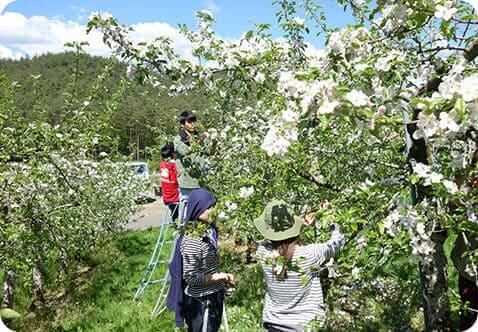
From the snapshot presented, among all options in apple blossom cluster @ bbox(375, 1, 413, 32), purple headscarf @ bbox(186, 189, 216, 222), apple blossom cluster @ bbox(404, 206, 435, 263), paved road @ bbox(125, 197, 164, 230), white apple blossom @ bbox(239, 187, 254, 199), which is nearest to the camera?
apple blossom cluster @ bbox(404, 206, 435, 263)

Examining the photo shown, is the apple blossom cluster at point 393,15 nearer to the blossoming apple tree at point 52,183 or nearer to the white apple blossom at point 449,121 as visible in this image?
the white apple blossom at point 449,121

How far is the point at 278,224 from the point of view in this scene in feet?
9.41

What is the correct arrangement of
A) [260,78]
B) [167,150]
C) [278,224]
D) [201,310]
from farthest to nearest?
[167,150] < [201,310] < [260,78] < [278,224]

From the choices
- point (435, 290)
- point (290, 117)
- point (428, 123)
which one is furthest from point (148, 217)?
point (428, 123)

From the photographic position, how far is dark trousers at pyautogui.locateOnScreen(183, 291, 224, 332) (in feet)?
11.9

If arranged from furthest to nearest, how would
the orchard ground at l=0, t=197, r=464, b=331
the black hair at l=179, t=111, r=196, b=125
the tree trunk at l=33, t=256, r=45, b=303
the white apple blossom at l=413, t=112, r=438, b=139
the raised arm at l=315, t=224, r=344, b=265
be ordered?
the tree trunk at l=33, t=256, r=45, b=303 < the black hair at l=179, t=111, r=196, b=125 < the orchard ground at l=0, t=197, r=464, b=331 < the raised arm at l=315, t=224, r=344, b=265 < the white apple blossom at l=413, t=112, r=438, b=139

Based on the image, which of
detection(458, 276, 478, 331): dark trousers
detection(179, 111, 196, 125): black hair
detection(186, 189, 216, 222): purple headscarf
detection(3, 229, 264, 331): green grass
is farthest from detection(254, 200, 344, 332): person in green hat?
detection(179, 111, 196, 125): black hair

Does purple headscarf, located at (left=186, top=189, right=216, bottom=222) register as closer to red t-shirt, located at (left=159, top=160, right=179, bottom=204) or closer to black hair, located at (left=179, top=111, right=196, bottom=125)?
black hair, located at (left=179, top=111, right=196, bottom=125)

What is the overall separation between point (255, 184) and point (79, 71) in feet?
10.4

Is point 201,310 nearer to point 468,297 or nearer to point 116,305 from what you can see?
point 468,297

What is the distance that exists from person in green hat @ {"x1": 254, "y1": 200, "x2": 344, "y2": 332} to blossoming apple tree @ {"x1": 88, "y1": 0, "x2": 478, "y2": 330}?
0.13 meters

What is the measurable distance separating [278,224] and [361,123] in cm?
122

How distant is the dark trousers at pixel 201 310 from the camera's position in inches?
143

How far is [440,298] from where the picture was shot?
3162mm
